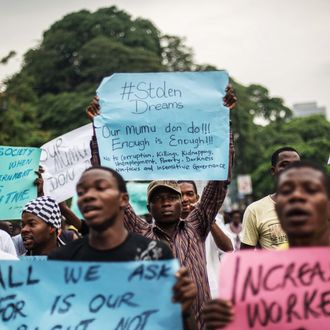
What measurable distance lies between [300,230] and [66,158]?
187 inches

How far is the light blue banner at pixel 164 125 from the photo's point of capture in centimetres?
546

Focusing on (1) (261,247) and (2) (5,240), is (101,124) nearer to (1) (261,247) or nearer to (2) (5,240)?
(2) (5,240)

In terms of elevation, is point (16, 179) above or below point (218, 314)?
above

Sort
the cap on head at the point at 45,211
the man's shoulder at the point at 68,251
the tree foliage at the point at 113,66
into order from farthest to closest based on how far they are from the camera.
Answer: the tree foliage at the point at 113,66, the cap on head at the point at 45,211, the man's shoulder at the point at 68,251

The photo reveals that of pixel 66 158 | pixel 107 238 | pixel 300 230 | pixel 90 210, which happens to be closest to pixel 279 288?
pixel 300 230

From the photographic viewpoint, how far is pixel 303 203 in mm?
3287

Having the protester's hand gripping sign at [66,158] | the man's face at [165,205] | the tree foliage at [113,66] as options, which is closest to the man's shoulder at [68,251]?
the man's face at [165,205]

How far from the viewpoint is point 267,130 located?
198ft

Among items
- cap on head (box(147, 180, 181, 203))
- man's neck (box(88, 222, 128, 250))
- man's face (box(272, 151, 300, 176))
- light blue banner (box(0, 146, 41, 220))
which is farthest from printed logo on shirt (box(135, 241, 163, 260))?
light blue banner (box(0, 146, 41, 220))

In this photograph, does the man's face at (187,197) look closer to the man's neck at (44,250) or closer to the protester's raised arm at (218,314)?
the man's neck at (44,250)

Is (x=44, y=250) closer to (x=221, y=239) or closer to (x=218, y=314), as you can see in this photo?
(x=221, y=239)

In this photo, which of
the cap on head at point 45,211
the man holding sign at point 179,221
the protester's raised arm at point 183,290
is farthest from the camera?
the cap on head at point 45,211

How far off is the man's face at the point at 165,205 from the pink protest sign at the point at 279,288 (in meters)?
1.57

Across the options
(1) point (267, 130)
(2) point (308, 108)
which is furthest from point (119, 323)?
(2) point (308, 108)
